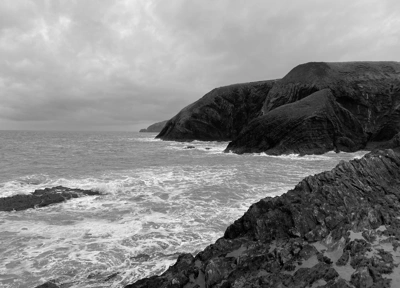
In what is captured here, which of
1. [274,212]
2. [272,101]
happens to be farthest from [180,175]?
[272,101]

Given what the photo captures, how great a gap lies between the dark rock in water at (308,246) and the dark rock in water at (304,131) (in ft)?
99.8

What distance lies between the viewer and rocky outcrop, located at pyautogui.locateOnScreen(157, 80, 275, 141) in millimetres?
78500

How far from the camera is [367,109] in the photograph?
172 feet

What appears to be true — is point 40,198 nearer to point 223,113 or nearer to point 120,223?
point 120,223

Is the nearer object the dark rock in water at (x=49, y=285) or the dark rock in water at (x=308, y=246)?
the dark rock in water at (x=308, y=246)

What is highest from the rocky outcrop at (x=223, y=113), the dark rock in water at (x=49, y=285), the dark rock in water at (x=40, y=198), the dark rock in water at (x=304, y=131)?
the rocky outcrop at (x=223, y=113)

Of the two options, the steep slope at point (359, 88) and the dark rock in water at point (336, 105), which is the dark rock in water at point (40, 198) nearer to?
the dark rock in water at point (336, 105)

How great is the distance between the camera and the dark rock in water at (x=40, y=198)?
15.0 meters

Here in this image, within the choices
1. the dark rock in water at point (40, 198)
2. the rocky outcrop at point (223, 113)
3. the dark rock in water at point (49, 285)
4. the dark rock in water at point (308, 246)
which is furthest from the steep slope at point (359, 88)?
the dark rock in water at point (49, 285)

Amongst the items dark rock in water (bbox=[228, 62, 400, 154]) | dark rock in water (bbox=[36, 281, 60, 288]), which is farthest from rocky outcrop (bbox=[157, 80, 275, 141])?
dark rock in water (bbox=[36, 281, 60, 288])

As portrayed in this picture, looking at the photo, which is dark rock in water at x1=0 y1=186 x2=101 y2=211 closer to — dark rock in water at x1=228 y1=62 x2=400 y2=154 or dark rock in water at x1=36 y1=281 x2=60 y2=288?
dark rock in water at x1=36 y1=281 x2=60 y2=288

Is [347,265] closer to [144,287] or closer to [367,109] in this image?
[144,287]

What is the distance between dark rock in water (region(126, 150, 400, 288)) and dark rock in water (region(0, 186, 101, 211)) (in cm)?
1136

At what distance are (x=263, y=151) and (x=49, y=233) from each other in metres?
33.7
